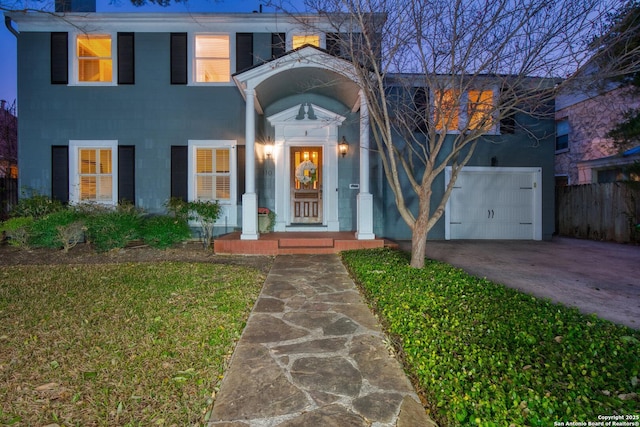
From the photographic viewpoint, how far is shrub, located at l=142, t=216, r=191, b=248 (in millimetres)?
7141

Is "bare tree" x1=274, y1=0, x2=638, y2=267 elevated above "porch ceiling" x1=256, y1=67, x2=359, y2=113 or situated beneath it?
situated beneath

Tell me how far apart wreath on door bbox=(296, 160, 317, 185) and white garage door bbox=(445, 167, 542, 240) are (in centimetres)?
406

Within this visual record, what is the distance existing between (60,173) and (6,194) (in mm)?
3023

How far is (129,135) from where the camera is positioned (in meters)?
8.48

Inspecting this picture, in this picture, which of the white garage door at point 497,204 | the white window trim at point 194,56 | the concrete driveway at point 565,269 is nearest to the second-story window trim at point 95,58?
the white window trim at point 194,56

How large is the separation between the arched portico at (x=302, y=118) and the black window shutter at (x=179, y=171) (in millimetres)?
2235

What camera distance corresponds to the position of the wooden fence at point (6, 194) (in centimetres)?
946

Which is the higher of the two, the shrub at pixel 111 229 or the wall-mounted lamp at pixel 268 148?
the wall-mounted lamp at pixel 268 148

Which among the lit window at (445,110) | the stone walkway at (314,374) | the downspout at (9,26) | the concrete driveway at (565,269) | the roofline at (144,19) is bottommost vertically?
the stone walkway at (314,374)

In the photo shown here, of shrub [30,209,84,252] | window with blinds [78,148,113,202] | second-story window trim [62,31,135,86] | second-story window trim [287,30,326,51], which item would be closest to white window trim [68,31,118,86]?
second-story window trim [62,31,135,86]

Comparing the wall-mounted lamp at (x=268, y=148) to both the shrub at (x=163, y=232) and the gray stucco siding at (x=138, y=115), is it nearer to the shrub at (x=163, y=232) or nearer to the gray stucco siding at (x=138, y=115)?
the gray stucco siding at (x=138, y=115)

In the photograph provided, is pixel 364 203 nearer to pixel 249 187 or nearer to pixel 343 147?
pixel 343 147

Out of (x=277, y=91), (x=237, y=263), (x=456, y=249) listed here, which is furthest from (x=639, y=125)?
(x=237, y=263)

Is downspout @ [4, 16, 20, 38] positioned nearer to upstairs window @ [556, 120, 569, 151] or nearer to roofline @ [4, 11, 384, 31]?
roofline @ [4, 11, 384, 31]
